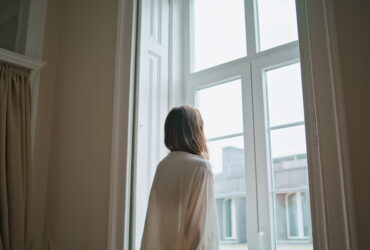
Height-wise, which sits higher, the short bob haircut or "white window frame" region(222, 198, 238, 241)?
the short bob haircut

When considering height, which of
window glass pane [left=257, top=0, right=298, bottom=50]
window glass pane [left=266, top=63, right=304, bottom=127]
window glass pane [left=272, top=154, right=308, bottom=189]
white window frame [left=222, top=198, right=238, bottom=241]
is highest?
window glass pane [left=257, top=0, right=298, bottom=50]

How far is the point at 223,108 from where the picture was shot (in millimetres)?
2428

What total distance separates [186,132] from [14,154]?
116 cm

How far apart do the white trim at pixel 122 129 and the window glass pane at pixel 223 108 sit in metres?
0.43

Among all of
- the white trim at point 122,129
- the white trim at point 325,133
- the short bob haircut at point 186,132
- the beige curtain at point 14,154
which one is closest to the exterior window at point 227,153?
the short bob haircut at point 186,132

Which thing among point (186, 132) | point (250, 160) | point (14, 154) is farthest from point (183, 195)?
point (14, 154)

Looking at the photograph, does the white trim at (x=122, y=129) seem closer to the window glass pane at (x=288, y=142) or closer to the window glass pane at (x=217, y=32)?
the window glass pane at (x=217, y=32)

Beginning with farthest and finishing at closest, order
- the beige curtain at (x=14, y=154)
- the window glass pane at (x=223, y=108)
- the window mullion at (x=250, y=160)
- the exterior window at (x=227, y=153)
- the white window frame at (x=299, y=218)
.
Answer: the beige curtain at (x=14, y=154) < the window glass pane at (x=223, y=108) < the exterior window at (x=227, y=153) < the window mullion at (x=250, y=160) < the white window frame at (x=299, y=218)

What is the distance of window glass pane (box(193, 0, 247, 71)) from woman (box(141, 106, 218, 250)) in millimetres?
635

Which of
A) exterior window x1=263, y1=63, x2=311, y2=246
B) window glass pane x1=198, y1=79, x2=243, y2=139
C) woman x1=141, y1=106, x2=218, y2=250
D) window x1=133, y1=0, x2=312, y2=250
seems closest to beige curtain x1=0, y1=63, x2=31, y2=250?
window x1=133, y1=0, x2=312, y2=250

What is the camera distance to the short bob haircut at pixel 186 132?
6.45ft

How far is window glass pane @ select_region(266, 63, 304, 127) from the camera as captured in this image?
212 cm

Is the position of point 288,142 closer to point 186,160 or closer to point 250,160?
point 250,160

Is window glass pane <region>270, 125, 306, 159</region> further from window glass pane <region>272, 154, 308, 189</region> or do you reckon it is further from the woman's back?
the woman's back
